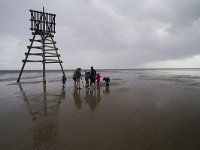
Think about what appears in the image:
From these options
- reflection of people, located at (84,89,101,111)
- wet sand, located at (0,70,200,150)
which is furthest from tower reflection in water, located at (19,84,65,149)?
reflection of people, located at (84,89,101,111)

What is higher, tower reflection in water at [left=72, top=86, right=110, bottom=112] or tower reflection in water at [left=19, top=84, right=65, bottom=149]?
tower reflection in water at [left=72, top=86, right=110, bottom=112]

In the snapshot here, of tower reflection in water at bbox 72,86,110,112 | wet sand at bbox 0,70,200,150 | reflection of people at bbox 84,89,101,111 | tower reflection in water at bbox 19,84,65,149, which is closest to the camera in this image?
wet sand at bbox 0,70,200,150

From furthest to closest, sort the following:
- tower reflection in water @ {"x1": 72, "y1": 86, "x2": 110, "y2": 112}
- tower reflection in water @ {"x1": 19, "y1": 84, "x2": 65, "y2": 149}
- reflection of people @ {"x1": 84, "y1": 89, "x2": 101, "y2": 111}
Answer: tower reflection in water @ {"x1": 72, "y1": 86, "x2": 110, "y2": 112}
reflection of people @ {"x1": 84, "y1": 89, "x2": 101, "y2": 111}
tower reflection in water @ {"x1": 19, "y1": 84, "x2": 65, "y2": 149}

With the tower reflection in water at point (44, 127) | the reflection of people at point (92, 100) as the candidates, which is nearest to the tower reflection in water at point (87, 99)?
the reflection of people at point (92, 100)

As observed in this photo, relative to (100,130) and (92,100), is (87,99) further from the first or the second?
(100,130)

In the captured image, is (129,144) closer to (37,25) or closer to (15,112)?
(15,112)

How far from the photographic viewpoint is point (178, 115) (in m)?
6.18

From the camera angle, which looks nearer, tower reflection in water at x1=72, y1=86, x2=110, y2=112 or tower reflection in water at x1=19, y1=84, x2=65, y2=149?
tower reflection in water at x1=19, y1=84, x2=65, y2=149

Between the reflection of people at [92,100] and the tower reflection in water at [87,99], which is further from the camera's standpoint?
the tower reflection in water at [87,99]

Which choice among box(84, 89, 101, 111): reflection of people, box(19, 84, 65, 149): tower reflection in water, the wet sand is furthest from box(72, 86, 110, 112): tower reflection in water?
box(19, 84, 65, 149): tower reflection in water

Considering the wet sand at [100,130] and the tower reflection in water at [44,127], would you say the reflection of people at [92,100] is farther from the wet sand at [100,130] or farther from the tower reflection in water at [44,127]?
the tower reflection in water at [44,127]

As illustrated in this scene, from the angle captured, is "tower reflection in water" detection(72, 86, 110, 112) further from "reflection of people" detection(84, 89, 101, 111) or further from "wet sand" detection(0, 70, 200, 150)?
"wet sand" detection(0, 70, 200, 150)

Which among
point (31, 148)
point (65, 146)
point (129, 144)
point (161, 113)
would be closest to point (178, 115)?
point (161, 113)

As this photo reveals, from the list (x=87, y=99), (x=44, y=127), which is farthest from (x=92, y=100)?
(x=44, y=127)
